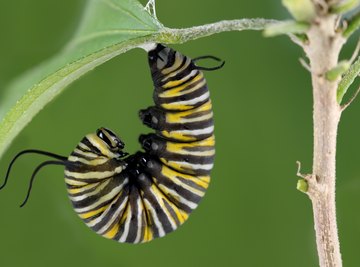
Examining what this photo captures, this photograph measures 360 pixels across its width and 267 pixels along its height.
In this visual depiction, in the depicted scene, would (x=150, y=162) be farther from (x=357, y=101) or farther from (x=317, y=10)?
(x=357, y=101)

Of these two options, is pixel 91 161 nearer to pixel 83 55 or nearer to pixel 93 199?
pixel 93 199

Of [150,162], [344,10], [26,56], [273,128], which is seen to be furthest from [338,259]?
[273,128]

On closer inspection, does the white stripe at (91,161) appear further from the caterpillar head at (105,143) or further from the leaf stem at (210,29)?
the leaf stem at (210,29)

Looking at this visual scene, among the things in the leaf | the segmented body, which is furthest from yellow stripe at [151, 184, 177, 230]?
the leaf

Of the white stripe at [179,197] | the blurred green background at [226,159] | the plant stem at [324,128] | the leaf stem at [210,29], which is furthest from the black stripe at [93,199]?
the blurred green background at [226,159]

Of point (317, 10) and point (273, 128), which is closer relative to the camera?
point (317, 10)

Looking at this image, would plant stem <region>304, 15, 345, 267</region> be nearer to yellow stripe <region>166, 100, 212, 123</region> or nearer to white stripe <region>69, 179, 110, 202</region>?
yellow stripe <region>166, 100, 212, 123</region>
